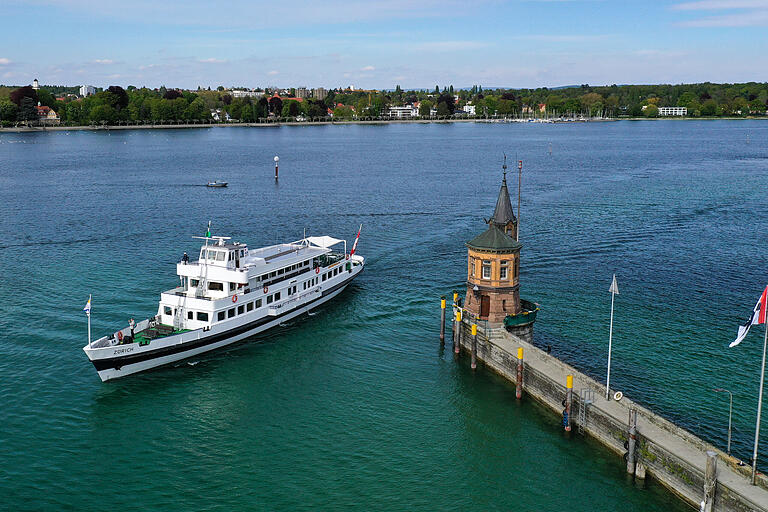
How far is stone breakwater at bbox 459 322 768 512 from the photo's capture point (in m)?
31.3

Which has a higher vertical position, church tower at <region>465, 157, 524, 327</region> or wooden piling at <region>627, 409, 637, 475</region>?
church tower at <region>465, 157, 524, 327</region>

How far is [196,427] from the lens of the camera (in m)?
42.5

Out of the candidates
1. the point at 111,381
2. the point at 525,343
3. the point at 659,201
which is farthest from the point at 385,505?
the point at 659,201

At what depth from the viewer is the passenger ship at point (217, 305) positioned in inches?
1932

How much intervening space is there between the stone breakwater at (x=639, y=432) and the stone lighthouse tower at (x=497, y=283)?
1.51 metres

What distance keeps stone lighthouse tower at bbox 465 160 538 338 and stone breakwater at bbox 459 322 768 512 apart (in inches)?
59.3

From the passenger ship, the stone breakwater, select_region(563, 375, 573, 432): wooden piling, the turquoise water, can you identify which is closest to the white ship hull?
the passenger ship

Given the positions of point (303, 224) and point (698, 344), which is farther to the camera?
point (303, 224)

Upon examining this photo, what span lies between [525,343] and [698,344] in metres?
14.1

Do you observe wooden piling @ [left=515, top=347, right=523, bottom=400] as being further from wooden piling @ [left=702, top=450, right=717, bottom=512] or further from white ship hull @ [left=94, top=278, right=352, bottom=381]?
white ship hull @ [left=94, top=278, right=352, bottom=381]

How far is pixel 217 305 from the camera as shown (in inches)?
2096

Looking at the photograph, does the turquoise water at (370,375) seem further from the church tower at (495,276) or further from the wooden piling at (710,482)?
the church tower at (495,276)

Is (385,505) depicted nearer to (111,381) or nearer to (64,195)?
(111,381)

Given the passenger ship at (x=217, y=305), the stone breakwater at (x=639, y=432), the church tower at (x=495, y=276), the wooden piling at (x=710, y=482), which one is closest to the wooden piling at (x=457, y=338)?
the church tower at (x=495, y=276)
